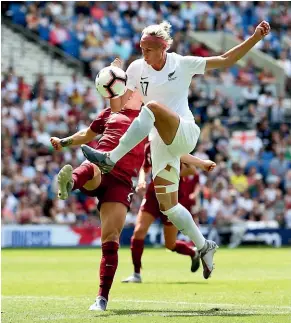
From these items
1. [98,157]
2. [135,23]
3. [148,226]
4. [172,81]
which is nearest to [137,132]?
[98,157]

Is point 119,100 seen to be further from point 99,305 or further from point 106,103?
point 106,103

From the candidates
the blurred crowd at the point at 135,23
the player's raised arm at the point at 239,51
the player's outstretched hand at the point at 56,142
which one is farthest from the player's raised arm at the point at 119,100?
the blurred crowd at the point at 135,23

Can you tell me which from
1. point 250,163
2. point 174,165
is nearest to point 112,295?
point 174,165

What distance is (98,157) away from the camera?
900cm

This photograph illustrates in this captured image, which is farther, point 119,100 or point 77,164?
point 77,164

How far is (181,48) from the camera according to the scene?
30969mm

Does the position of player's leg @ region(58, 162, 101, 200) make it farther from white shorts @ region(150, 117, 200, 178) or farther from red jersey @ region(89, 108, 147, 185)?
white shorts @ region(150, 117, 200, 178)

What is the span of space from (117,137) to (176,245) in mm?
4217

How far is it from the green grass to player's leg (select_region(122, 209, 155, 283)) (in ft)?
0.84

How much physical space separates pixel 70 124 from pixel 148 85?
16.5m

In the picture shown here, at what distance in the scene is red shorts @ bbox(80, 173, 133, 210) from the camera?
9.93m

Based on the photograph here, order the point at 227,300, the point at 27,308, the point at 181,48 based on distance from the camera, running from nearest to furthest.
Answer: the point at 27,308, the point at 227,300, the point at 181,48

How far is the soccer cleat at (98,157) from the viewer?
8969 millimetres

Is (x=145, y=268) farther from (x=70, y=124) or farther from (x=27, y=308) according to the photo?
(x=70, y=124)
